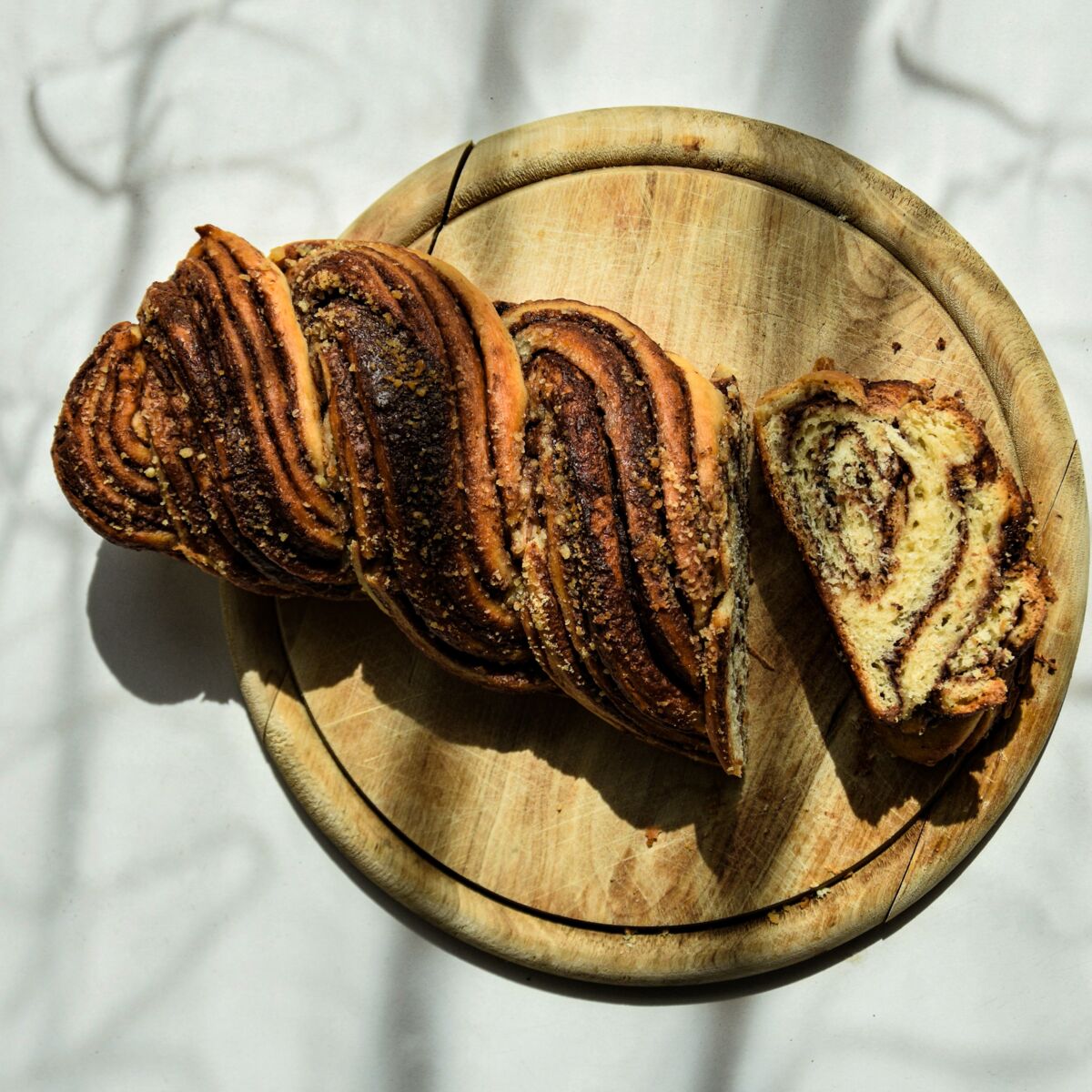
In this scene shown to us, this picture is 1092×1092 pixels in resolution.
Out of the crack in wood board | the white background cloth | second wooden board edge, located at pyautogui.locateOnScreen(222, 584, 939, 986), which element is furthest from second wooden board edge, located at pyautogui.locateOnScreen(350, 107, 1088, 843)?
the white background cloth

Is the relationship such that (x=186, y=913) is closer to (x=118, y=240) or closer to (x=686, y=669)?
(x=686, y=669)

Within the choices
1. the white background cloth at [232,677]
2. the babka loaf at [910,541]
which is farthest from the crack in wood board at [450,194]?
the babka loaf at [910,541]

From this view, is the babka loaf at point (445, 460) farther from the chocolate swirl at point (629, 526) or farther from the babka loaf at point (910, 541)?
the babka loaf at point (910, 541)

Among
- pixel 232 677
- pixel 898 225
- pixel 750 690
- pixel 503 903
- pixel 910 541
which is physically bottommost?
pixel 503 903

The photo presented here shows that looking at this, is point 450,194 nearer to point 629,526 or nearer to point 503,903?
point 629,526

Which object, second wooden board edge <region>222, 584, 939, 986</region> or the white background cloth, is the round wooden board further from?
the white background cloth

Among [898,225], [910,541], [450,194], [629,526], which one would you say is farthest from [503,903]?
[898,225]
